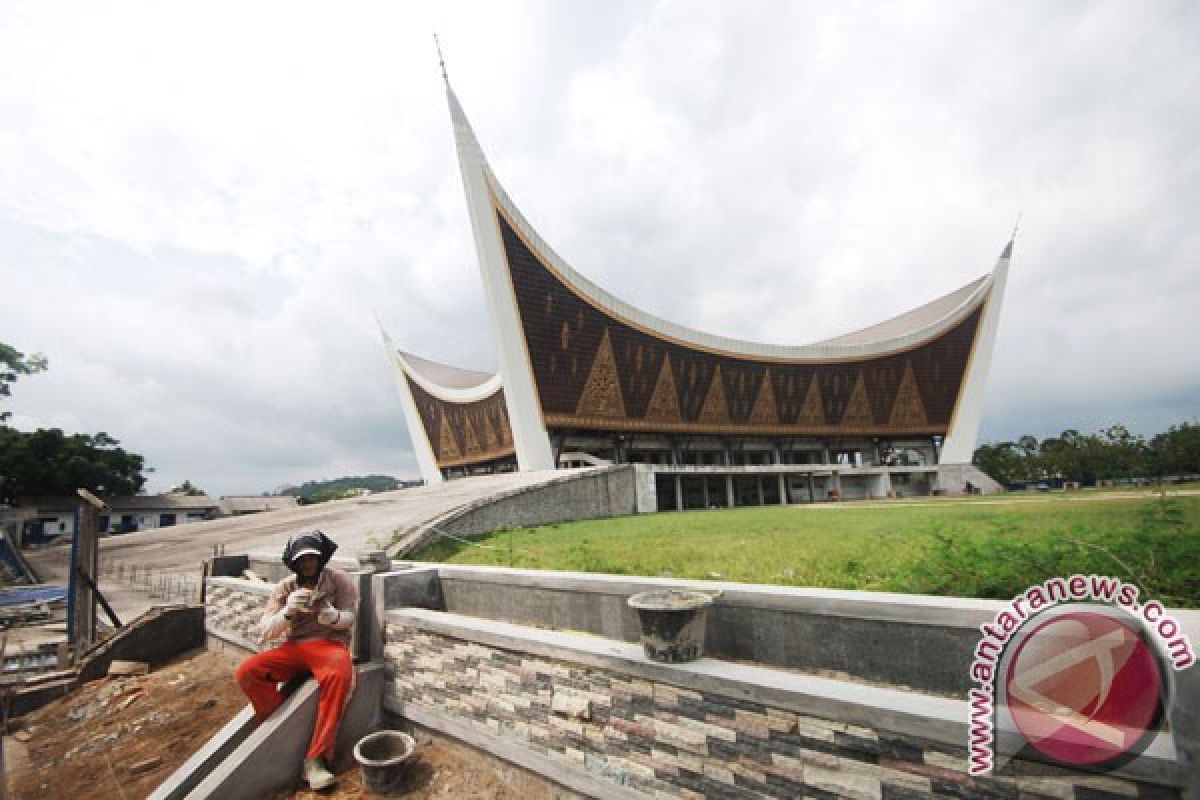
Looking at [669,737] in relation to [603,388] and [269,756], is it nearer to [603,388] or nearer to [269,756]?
[269,756]

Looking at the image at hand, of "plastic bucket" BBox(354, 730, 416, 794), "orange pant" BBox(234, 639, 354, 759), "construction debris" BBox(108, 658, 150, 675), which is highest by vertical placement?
"orange pant" BBox(234, 639, 354, 759)

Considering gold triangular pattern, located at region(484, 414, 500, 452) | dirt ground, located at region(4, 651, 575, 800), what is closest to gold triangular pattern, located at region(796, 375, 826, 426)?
gold triangular pattern, located at region(484, 414, 500, 452)

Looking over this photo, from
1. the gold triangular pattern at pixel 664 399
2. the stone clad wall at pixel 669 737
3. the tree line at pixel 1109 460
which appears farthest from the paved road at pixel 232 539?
the tree line at pixel 1109 460

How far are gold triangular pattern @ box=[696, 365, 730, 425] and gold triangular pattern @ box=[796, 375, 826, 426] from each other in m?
5.69

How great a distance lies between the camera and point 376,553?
5.16 m

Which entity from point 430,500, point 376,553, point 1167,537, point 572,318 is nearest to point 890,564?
point 1167,537

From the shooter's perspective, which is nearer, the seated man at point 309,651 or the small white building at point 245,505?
the seated man at point 309,651

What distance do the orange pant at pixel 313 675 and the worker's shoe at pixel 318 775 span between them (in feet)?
0.15

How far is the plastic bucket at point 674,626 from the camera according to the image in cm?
275

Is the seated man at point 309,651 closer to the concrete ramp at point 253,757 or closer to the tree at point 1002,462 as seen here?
the concrete ramp at point 253,757

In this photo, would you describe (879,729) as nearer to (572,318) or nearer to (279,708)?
(279,708)

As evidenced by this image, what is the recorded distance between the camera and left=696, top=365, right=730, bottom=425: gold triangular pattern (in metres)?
29.1

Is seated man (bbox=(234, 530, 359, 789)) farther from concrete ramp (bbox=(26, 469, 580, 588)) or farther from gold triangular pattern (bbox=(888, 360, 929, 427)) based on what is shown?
gold triangular pattern (bbox=(888, 360, 929, 427))

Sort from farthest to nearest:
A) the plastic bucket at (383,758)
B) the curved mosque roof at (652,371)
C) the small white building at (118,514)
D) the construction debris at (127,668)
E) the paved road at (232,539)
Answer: the small white building at (118,514) → the curved mosque roof at (652,371) → the paved road at (232,539) → the construction debris at (127,668) → the plastic bucket at (383,758)
